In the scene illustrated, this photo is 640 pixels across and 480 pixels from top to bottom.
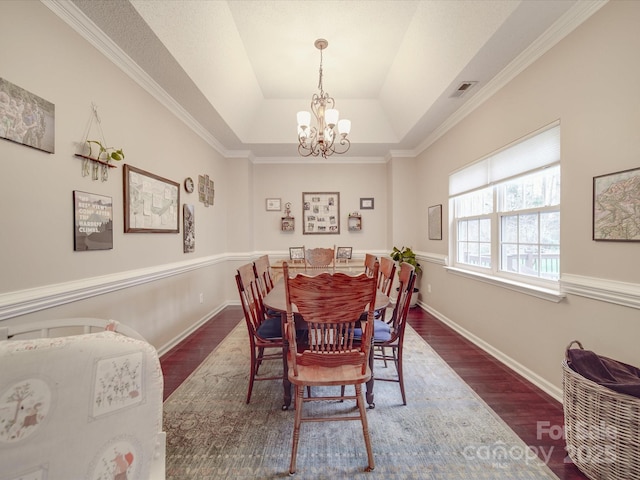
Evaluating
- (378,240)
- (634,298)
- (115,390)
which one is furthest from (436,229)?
(115,390)

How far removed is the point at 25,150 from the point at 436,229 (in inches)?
168

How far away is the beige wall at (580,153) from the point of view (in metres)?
1.55

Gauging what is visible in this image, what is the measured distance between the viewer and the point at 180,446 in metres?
1.60

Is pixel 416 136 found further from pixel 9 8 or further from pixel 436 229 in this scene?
pixel 9 8

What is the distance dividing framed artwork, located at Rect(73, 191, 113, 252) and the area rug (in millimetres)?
1287

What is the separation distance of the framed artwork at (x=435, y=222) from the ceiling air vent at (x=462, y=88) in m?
1.51

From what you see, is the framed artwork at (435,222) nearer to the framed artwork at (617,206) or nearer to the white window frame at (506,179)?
the white window frame at (506,179)

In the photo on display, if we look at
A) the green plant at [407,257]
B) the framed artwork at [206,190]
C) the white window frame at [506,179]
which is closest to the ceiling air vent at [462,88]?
the white window frame at [506,179]

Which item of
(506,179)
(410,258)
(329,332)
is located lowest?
(329,332)

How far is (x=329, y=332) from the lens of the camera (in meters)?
1.47

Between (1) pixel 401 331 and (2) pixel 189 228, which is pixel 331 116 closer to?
(1) pixel 401 331

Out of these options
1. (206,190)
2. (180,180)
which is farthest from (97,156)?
(206,190)

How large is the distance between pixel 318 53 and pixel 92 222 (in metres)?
2.82

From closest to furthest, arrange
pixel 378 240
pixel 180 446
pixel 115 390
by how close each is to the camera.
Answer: pixel 115 390, pixel 180 446, pixel 378 240
